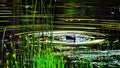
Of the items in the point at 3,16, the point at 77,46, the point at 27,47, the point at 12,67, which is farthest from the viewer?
the point at 3,16

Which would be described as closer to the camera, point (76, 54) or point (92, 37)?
Result: point (76, 54)

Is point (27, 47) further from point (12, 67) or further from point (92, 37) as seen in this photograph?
point (92, 37)

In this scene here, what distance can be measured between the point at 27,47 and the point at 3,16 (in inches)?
135

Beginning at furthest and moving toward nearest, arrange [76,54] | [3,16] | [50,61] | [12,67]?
[3,16], [76,54], [12,67], [50,61]

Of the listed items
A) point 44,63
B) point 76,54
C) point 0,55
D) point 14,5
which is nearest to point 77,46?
point 76,54

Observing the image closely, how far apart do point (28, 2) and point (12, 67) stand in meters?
5.42

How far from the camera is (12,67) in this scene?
450cm

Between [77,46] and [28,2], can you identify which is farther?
[28,2]

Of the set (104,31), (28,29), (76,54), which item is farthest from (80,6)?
(76,54)

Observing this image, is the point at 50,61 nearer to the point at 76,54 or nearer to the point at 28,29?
the point at 76,54

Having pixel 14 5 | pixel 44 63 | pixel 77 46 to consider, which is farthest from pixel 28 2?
pixel 44 63

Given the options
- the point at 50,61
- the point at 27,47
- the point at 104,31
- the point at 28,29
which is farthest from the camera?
the point at 104,31

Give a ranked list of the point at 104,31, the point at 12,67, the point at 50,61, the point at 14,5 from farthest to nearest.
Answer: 1. the point at 14,5
2. the point at 104,31
3. the point at 12,67
4. the point at 50,61

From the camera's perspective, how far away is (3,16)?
8242 millimetres
